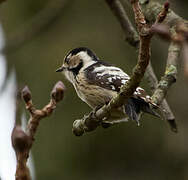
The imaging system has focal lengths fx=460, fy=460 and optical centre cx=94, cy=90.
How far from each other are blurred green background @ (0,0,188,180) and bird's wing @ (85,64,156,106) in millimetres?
869

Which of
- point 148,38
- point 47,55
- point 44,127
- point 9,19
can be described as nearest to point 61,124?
point 44,127

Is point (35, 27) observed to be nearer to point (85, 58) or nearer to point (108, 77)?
point (85, 58)

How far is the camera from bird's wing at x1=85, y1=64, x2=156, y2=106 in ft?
11.0

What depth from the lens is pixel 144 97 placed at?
2.97 metres

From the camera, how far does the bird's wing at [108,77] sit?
334cm

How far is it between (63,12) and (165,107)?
2638 mm

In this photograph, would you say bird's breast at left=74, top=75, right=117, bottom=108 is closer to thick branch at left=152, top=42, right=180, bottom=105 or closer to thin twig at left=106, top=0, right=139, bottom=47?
thin twig at left=106, top=0, right=139, bottom=47

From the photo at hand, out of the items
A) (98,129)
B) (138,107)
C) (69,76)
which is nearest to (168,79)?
(138,107)

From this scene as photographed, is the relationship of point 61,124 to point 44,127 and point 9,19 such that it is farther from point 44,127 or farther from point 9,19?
point 9,19

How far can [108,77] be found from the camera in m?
3.49

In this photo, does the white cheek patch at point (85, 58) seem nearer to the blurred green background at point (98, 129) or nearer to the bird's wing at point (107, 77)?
the bird's wing at point (107, 77)

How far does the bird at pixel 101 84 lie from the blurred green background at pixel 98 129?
18.6 inches

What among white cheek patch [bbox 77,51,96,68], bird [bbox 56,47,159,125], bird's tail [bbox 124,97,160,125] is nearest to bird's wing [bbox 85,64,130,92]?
bird [bbox 56,47,159,125]

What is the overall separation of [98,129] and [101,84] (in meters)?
1.09
